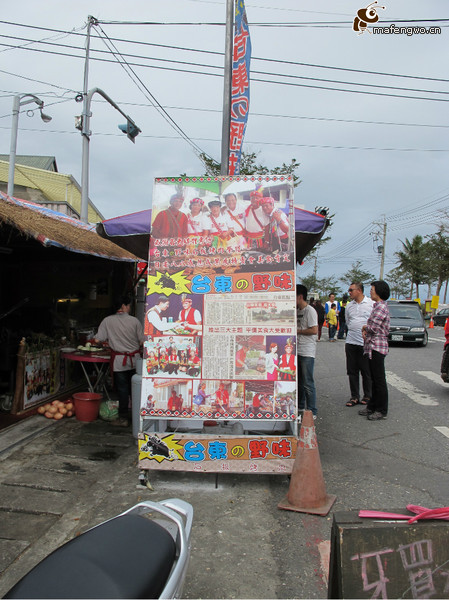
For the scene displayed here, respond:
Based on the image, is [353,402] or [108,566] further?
[353,402]

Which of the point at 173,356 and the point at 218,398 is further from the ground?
the point at 173,356

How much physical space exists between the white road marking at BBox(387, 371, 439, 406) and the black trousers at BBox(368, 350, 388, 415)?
1384 millimetres

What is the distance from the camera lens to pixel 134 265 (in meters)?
11.5

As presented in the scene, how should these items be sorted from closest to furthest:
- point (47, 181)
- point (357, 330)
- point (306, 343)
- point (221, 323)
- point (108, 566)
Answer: point (108, 566) → point (221, 323) → point (306, 343) → point (357, 330) → point (47, 181)

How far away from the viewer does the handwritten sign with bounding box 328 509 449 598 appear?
1901mm

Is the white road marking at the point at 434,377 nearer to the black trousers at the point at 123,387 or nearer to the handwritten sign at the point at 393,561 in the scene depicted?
the black trousers at the point at 123,387

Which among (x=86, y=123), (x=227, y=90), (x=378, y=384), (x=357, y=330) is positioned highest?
(x=86, y=123)

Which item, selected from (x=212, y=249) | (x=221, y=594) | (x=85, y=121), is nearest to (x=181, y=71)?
(x=85, y=121)

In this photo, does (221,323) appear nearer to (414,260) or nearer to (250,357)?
(250,357)

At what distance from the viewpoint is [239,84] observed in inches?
259

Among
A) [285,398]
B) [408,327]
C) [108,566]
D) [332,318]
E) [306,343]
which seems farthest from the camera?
[332,318]

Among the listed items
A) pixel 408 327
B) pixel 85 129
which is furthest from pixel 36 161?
pixel 408 327

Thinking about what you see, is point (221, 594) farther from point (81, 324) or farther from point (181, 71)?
point (181, 71)

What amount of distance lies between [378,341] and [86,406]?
4361 mm
